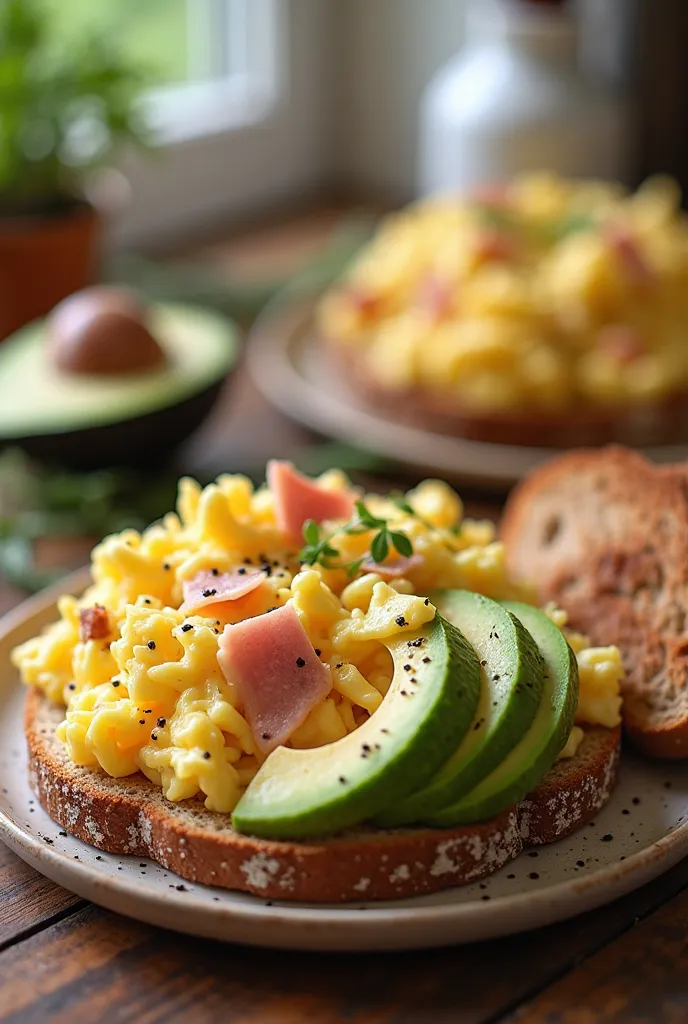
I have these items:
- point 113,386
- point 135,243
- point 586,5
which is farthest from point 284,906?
point 586,5

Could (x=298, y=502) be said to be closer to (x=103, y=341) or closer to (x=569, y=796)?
(x=569, y=796)

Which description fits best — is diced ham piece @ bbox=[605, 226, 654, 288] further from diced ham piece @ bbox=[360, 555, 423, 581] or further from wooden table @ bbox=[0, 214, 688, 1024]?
wooden table @ bbox=[0, 214, 688, 1024]

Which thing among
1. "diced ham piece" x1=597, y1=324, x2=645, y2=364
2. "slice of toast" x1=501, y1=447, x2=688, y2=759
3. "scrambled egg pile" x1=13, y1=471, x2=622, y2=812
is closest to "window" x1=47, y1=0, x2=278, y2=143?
"diced ham piece" x1=597, y1=324, x2=645, y2=364

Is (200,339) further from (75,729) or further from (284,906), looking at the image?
(284,906)

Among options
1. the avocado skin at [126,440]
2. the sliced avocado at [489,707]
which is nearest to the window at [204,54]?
the avocado skin at [126,440]

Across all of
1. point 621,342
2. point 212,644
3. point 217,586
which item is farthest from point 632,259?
point 212,644
